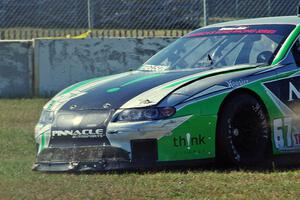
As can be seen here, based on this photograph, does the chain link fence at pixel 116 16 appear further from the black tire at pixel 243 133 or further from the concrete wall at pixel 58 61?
the black tire at pixel 243 133

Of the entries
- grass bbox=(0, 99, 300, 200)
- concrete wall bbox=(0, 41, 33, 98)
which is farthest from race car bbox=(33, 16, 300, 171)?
concrete wall bbox=(0, 41, 33, 98)

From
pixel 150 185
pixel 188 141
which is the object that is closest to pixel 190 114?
pixel 188 141

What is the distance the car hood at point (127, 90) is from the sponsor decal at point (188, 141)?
38 cm

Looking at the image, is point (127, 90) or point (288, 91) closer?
point (127, 90)

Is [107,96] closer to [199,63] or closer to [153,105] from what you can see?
[153,105]

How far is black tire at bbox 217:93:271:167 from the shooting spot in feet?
24.6

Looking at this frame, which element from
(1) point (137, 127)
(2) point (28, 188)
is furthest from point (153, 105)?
(2) point (28, 188)

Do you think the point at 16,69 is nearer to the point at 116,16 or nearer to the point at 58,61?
the point at 58,61

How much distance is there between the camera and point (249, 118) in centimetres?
773

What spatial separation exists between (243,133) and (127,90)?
43.9 inches

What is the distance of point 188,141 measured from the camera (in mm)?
7355

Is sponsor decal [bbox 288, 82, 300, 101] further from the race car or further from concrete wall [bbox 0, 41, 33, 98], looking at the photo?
concrete wall [bbox 0, 41, 33, 98]

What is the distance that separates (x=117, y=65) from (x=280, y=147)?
7787 millimetres

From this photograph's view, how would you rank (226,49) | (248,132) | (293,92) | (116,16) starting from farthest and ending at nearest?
(116,16), (226,49), (293,92), (248,132)
